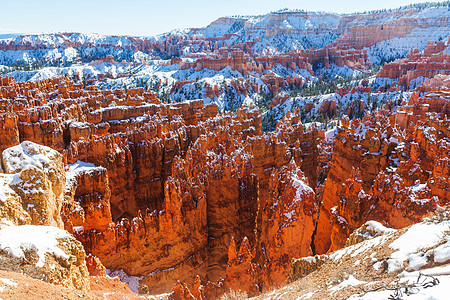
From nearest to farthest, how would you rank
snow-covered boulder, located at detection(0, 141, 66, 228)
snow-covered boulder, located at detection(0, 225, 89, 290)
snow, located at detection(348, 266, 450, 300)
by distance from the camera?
1. snow, located at detection(348, 266, 450, 300)
2. snow-covered boulder, located at detection(0, 225, 89, 290)
3. snow-covered boulder, located at detection(0, 141, 66, 228)

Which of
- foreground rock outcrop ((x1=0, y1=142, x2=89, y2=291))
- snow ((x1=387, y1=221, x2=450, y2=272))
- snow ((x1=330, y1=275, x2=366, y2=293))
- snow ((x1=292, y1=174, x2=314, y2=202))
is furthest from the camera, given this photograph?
snow ((x1=292, y1=174, x2=314, y2=202))

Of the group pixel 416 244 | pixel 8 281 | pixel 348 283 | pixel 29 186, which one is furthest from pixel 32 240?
pixel 416 244

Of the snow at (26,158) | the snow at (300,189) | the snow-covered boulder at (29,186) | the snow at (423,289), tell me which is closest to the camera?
the snow at (423,289)

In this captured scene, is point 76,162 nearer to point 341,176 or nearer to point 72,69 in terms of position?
point 341,176

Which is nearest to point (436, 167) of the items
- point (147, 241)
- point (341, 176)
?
point (341, 176)

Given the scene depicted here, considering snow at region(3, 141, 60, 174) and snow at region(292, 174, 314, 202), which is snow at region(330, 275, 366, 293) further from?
snow at region(3, 141, 60, 174)

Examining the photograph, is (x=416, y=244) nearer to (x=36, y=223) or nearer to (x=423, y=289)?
(x=423, y=289)

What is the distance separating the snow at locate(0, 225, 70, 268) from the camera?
581 centimetres

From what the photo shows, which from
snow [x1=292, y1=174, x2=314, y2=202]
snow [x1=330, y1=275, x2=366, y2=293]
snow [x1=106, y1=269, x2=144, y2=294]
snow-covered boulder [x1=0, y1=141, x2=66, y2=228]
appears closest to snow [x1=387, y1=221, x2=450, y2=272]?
snow [x1=330, y1=275, x2=366, y2=293]

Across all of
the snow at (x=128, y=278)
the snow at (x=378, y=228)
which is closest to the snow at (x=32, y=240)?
the snow at (x=128, y=278)

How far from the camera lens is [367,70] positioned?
102 meters

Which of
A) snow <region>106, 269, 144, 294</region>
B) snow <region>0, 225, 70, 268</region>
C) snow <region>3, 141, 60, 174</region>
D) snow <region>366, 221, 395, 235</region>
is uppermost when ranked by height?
snow <region>3, 141, 60, 174</region>

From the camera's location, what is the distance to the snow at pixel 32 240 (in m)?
5.81

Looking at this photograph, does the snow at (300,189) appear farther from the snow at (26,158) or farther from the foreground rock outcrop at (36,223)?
the snow at (26,158)
